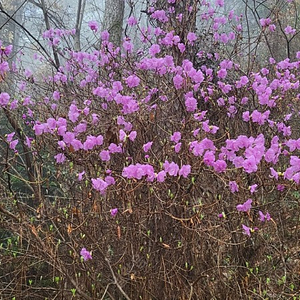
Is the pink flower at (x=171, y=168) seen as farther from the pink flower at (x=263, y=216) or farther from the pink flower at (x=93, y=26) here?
the pink flower at (x=93, y=26)

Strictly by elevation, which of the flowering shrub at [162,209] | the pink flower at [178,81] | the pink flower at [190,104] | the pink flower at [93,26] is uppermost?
the pink flower at [93,26]

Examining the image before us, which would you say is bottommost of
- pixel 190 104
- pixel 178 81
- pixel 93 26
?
pixel 190 104

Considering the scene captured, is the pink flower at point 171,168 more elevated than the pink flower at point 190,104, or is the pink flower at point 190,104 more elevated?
the pink flower at point 190,104

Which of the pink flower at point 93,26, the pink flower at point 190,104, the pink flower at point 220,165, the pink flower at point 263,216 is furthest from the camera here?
the pink flower at point 93,26

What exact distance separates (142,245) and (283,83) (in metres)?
2.27

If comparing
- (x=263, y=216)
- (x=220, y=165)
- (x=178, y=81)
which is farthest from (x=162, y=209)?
(x=178, y=81)

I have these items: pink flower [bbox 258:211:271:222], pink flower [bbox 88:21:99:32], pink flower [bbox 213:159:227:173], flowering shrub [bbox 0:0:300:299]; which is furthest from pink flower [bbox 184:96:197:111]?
pink flower [bbox 88:21:99:32]

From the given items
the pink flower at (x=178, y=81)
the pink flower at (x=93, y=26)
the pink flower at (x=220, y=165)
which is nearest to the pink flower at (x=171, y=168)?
the pink flower at (x=220, y=165)

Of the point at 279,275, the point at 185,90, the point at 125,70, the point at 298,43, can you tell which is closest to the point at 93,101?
the point at 125,70

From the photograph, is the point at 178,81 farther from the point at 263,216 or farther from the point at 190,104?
the point at 263,216

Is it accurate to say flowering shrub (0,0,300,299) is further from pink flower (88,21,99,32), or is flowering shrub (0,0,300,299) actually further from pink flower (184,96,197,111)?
pink flower (88,21,99,32)

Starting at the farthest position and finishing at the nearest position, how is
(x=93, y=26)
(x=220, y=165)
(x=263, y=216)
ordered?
(x=93, y=26), (x=263, y=216), (x=220, y=165)

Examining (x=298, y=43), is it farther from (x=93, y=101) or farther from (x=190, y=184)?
(x=190, y=184)

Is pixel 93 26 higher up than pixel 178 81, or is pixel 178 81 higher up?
pixel 93 26
